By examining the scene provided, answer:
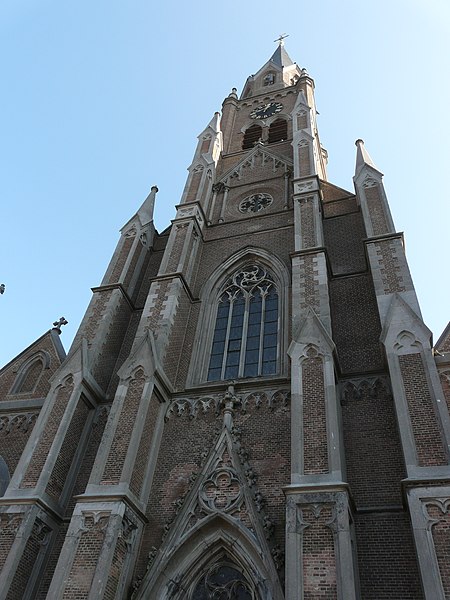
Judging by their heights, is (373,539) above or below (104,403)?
below

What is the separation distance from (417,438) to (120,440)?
635cm

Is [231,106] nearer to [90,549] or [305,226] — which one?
[305,226]

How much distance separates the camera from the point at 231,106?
30.8 m

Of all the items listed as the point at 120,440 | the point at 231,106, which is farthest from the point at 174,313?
the point at 231,106

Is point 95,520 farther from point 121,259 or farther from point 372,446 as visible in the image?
point 121,259

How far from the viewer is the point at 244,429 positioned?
12.1 m

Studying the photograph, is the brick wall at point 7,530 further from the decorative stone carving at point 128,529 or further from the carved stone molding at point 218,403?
the carved stone molding at point 218,403

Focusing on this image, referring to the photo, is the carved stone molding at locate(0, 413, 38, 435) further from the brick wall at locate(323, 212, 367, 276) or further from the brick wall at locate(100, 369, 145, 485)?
the brick wall at locate(323, 212, 367, 276)

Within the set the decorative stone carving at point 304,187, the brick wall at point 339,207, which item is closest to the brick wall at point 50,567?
the decorative stone carving at point 304,187

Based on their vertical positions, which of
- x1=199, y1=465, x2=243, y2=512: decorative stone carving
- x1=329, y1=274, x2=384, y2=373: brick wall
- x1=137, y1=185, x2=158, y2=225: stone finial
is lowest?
x1=199, y1=465, x2=243, y2=512: decorative stone carving

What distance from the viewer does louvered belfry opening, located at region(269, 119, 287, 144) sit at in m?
26.4

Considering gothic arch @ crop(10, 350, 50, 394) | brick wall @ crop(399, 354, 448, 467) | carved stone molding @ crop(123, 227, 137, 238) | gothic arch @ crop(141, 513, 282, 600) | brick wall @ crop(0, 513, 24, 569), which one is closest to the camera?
brick wall @ crop(399, 354, 448, 467)

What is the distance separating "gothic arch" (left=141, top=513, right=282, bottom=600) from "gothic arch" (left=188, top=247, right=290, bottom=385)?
446 cm

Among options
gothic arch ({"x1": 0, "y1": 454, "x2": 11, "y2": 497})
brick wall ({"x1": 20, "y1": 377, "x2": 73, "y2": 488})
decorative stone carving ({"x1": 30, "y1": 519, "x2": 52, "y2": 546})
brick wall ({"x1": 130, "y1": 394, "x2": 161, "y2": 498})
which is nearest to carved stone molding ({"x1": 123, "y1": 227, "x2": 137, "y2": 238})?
brick wall ({"x1": 20, "y1": 377, "x2": 73, "y2": 488})
